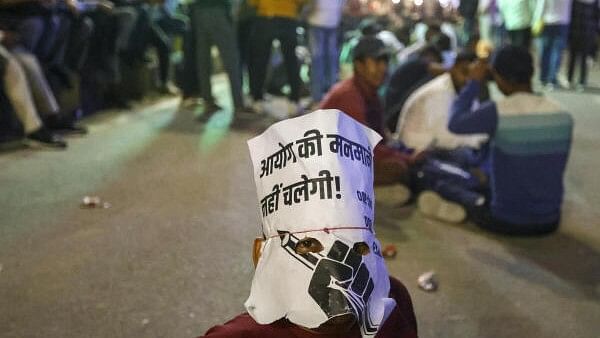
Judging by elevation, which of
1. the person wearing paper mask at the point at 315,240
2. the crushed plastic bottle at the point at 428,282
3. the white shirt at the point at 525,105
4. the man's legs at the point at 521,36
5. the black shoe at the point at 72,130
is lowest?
the black shoe at the point at 72,130

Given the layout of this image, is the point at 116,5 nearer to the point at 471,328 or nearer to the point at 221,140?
the point at 221,140

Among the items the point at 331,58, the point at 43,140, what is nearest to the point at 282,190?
the point at 43,140

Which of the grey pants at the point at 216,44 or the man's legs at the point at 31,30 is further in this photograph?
the grey pants at the point at 216,44

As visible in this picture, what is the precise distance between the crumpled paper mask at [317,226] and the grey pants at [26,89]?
421 cm

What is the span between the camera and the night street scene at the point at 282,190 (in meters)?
1.59

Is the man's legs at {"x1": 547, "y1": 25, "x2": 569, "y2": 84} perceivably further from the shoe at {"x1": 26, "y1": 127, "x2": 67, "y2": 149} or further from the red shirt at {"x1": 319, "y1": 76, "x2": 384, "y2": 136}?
the shoe at {"x1": 26, "y1": 127, "x2": 67, "y2": 149}

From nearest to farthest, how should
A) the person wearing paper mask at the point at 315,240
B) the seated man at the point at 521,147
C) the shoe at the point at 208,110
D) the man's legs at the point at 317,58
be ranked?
1. the person wearing paper mask at the point at 315,240
2. the seated man at the point at 521,147
3. the shoe at the point at 208,110
4. the man's legs at the point at 317,58

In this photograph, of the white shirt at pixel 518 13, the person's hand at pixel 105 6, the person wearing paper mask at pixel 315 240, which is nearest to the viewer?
the person wearing paper mask at pixel 315 240

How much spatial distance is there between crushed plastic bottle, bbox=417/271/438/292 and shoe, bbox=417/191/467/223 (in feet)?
2.83

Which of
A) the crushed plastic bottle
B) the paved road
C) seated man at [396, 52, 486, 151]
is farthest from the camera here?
seated man at [396, 52, 486, 151]

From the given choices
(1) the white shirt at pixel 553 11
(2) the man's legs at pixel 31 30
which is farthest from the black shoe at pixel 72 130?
(1) the white shirt at pixel 553 11

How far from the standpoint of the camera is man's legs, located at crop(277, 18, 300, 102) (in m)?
7.01

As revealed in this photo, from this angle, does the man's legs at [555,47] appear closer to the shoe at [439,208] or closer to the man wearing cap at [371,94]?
the man wearing cap at [371,94]

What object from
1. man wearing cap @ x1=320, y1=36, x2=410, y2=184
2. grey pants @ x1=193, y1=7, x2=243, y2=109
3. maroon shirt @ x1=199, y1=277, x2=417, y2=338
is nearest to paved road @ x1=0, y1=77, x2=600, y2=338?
man wearing cap @ x1=320, y1=36, x2=410, y2=184
